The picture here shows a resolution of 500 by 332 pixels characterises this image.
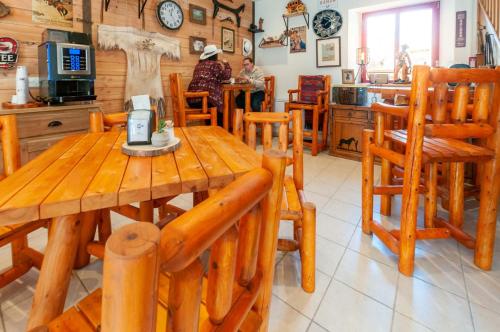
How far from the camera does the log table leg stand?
1.07 m

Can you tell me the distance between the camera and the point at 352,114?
4.08m

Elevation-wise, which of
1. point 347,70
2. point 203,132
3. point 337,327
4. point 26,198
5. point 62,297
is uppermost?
point 347,70

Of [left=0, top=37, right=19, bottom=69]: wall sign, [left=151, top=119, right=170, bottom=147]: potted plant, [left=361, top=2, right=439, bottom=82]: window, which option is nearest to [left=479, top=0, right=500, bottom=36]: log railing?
[left=361, top=2, right=439, bottom=82]: window

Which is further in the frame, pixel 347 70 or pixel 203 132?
pixel 347 70

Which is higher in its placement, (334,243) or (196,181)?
(196,181)

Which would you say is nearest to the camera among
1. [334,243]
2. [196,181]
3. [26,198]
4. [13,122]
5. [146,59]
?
[26,198]

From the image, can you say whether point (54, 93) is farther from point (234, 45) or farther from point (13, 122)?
point (234, 45)

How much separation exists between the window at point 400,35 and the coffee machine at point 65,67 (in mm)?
3634

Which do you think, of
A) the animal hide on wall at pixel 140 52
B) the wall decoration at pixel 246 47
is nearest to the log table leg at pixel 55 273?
the animal hide on wall at pixel 140 52

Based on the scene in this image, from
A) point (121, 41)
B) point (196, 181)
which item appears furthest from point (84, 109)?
point (196, 181)

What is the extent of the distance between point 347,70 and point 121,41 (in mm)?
3127

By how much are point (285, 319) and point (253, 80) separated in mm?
4363

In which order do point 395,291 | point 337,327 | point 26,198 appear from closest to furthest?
point 26,198 < point 337,327 < point 395,291

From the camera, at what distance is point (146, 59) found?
13.5 feet
